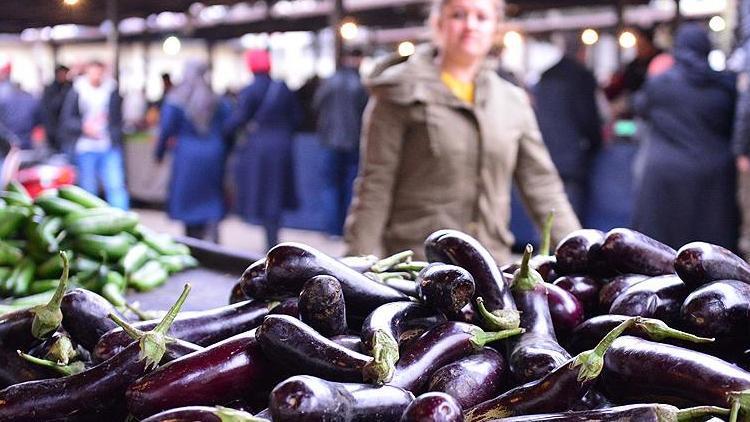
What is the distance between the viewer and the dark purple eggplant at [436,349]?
1103 mm

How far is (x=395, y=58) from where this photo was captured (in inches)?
130

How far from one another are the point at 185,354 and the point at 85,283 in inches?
65.4

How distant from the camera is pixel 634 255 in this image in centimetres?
144

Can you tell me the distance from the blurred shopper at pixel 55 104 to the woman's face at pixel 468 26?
8.19m

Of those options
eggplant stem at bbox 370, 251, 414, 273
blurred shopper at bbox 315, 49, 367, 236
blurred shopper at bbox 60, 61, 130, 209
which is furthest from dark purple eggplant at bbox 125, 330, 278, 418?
blurred shopper at bbox 60, 61, 130, 209

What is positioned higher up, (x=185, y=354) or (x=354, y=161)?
(x=185, y=354)

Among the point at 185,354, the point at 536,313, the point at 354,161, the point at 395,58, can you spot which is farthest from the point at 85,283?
the point at 354,161

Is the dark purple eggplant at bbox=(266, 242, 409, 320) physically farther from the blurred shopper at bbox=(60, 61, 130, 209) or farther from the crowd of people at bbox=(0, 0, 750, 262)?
the blurred shopper at bbox=(60, 61, 130, 209)

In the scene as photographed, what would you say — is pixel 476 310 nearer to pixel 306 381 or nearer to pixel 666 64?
pixel 306 381

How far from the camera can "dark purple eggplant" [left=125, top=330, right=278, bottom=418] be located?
1034 mm

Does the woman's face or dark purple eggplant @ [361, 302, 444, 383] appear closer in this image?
dark purple eggplant @ [361, 302, 444, 383]

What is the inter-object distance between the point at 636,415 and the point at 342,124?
7005mm

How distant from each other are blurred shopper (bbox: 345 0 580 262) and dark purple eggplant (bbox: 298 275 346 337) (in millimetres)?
2003

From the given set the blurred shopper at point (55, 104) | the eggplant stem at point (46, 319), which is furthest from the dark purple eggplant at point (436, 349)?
the blurred shopper at point (55, 104)
